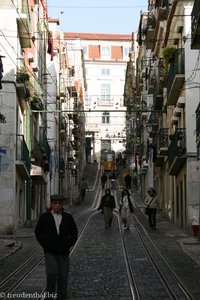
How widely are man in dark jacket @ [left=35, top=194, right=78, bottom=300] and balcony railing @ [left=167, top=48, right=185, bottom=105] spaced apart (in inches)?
752

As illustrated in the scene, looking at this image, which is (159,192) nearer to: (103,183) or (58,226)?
(103,183)

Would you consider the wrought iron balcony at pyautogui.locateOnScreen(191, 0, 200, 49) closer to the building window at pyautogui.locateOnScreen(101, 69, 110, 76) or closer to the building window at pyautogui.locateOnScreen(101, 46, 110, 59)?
the building window at pyautogui.locateOnScreen(101, 69, 110, 76)

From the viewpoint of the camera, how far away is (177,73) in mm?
28953

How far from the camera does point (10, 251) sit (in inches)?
789

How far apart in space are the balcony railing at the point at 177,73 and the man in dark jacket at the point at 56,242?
19.1 meters

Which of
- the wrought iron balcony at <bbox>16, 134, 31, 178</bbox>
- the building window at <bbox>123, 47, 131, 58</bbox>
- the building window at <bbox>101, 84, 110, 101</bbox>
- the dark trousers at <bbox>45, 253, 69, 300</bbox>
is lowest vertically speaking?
the dark trousers at <bbox>45, 253, 69, 300</bbox>

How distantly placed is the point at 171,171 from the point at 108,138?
7776 cm

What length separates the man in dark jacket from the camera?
10.3 meters

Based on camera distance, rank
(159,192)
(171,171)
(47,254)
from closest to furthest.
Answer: (47,254) < (171,171) < (159,192)

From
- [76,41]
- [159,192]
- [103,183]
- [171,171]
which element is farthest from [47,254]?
[76,41]

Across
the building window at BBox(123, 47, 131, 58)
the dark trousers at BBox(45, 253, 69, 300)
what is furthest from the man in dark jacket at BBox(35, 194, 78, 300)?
the building window at BBox(123, 47, 131, 58)

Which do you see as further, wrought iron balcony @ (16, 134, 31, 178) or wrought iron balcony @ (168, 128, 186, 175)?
wrought iron balcony @ (16, 134, 31, 178)

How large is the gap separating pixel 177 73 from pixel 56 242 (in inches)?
770

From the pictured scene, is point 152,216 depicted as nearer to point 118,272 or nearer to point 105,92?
point 118,272
